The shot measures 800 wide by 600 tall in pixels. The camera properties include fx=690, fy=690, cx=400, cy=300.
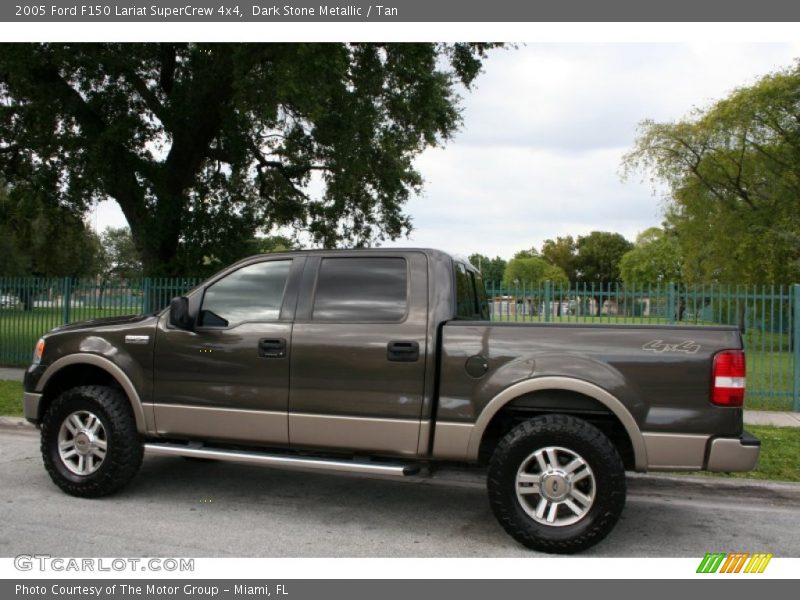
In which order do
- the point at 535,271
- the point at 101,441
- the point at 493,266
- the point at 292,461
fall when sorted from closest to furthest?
1. the point at 292,461
2. the point at 101,441
3. the point at 535,271
4. the point at 493,266

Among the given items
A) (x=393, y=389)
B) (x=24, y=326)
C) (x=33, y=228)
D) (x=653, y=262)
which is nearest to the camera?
(x=393, y=389)

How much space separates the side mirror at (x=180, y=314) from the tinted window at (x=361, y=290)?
1033 mm

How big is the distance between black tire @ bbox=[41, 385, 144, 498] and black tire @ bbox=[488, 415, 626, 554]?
3.00 metres

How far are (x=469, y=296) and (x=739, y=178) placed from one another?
2525 cm

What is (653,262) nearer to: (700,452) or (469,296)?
(469,296)

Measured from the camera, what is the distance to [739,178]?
1068 inches

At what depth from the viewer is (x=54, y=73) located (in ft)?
52.0

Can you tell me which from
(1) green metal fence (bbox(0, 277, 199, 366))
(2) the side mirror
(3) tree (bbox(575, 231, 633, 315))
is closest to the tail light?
(2) the side mirror

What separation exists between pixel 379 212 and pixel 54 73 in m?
9.52

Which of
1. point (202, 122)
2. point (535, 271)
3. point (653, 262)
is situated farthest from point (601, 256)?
point (202, 122)

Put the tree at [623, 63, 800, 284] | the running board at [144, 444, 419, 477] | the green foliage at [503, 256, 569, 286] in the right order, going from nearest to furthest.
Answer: the running board at [144, 444, 419, 477] → the tree at [623, 63, 800, 284] → the green foliage at [503, 256, 569, 286]

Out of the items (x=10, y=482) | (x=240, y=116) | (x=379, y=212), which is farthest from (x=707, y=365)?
(x=379, y=212)

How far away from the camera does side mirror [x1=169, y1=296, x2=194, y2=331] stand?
17.6 feet

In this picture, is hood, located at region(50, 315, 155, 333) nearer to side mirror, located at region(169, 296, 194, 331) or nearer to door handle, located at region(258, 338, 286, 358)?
side mirror, located at region(169, 296, 194, 331)
